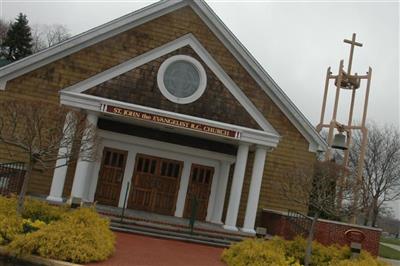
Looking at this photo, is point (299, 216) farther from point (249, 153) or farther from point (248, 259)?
point (248, 259)

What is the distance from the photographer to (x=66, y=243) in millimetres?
9883

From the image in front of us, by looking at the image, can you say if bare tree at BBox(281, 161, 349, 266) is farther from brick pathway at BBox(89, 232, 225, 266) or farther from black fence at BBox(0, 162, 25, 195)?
black fence at BBox(0, 162, 25, 195)

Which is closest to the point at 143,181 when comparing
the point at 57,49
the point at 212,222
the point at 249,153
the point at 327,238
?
the point at 212,222

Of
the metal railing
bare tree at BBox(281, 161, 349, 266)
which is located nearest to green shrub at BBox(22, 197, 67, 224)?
bare tree at BBox(281, 161, 349, 266)

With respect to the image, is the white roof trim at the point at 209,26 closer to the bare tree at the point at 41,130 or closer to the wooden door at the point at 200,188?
the wooden door at the point at 200,188

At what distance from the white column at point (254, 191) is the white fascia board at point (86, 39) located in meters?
6.53

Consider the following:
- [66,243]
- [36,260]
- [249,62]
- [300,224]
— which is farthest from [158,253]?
[249,62]

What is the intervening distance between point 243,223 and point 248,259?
814 cm

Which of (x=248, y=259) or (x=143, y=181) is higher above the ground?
(x=143, y=181)

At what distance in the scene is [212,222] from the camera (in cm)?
1970

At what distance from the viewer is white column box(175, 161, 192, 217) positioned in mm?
19609

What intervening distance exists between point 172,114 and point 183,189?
151 inches

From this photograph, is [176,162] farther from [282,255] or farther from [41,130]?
[282,255]

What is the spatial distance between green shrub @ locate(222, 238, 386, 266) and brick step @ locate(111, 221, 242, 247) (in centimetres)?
272
